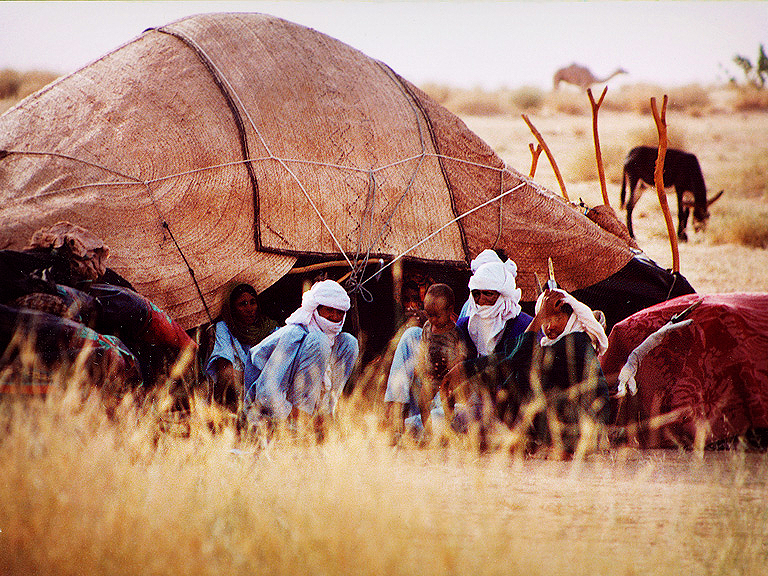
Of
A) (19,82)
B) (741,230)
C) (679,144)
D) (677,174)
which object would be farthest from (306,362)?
(19,82)

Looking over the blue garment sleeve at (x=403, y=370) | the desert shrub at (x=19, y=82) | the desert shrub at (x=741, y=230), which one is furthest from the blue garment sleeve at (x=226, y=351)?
the desert shrub at (x=19, y=82)

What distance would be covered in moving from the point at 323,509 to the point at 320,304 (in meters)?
1.76

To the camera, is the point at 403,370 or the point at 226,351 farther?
the point at 226,351

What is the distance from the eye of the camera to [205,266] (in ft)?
17.1

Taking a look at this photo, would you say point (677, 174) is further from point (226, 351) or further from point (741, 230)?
point (226, 351)

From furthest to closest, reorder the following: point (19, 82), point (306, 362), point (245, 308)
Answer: point (19, 82) < point (245, 308) < point (306, 362)

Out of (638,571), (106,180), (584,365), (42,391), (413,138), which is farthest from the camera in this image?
(413,138)

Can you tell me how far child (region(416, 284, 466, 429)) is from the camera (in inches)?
183

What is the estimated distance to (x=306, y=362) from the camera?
455 cm

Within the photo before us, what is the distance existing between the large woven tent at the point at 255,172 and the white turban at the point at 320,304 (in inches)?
28.5

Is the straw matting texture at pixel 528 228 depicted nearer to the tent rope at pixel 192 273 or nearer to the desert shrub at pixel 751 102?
the tent rope at pixel 192 273

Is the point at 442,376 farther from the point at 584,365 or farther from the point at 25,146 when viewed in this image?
the point at 25,146

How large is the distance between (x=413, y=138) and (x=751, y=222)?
932cm

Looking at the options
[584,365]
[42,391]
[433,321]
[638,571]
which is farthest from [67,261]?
[638,571]
